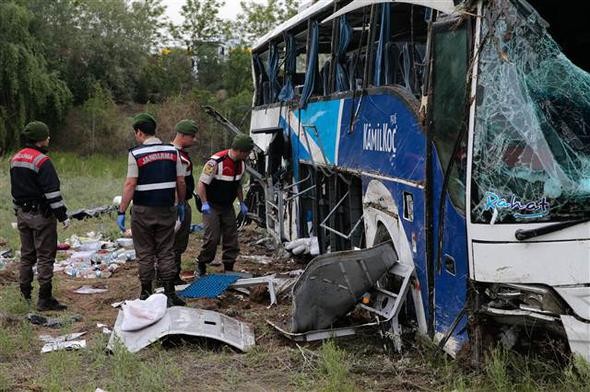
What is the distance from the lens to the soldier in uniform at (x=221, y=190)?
342 inches

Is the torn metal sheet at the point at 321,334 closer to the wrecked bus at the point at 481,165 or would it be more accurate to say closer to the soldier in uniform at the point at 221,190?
the wrecked bus at the point at 481,165

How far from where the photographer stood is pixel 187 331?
601 cm

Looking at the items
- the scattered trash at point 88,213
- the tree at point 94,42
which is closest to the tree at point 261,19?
the tree at point 94,42

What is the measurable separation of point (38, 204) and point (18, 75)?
22757 millimetres

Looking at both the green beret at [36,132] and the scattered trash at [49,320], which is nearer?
the scattered trash at [49,320]

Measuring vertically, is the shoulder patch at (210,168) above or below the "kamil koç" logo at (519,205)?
below

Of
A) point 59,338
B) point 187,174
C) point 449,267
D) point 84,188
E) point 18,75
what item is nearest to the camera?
point 449,267

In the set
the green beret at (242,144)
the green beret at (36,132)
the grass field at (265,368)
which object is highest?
the green beret at (36,132)

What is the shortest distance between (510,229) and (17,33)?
2719 cm

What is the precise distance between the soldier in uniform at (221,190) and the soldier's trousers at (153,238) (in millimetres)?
1306

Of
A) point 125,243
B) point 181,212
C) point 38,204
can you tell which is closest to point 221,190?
point 181,212

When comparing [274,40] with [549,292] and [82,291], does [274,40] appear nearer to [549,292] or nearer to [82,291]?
[82,291]

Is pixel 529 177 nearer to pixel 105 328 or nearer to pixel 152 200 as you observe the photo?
pixel 152 200

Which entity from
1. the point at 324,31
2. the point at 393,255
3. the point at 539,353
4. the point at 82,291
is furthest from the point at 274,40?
the point at 539,353
